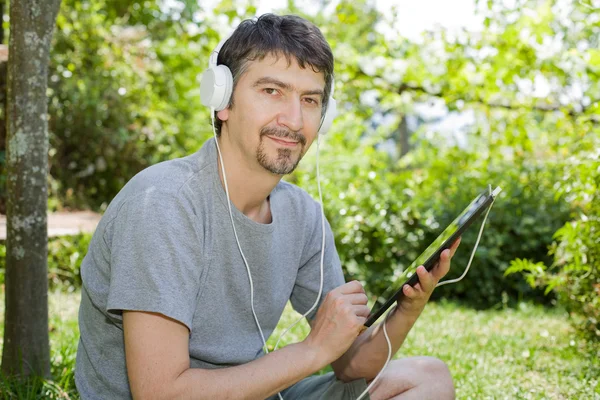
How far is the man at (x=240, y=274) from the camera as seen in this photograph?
1.77 meters

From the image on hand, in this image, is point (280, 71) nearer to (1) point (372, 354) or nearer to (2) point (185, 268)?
(2) point (185, 268)

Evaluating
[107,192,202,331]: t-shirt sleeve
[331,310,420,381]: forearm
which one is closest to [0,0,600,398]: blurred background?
[331,310,420,381]: forearm

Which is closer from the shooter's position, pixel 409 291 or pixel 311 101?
pixel 409 291

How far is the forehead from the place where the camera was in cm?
214

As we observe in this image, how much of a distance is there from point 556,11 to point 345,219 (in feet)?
8.76

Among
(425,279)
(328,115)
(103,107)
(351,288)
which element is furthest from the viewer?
(103,107)

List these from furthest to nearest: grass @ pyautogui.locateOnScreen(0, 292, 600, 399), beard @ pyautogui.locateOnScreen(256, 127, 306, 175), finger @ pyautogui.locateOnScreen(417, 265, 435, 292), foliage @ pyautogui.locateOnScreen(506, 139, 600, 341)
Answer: foliage @ pyautogui.locateOnScreen(506, 139, 600, 341)
grass @ pyautogui.locateOnScreen(0, 292, 600, 399)
beard @ pyautogui.locateOnScreen(256, 127, 306, 175)
finger @ pyautogui.locateOnScreen(417, 265, 435, 292)

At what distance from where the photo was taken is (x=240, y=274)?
210 centimetres

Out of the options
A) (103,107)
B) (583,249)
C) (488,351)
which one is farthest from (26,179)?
(103,107)

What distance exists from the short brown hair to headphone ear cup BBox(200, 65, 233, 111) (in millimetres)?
49

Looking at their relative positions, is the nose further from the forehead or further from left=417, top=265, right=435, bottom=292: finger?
left=417, top=265, right=435, bottom=292: finger

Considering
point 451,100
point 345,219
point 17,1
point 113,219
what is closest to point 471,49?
point 451,100

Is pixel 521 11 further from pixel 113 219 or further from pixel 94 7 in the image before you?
pixel 113 219

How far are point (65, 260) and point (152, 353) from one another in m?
4.45
